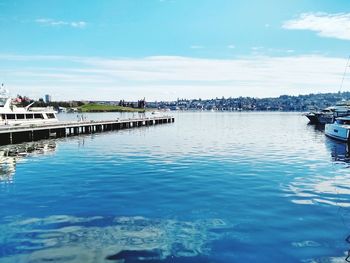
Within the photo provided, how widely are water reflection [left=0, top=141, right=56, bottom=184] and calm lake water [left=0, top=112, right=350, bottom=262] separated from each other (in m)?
0.33

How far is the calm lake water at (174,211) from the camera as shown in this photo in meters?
13.9

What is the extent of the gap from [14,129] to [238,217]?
46474mm

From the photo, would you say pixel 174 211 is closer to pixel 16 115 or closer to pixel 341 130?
pixel 341 130

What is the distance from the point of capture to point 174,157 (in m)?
39.8

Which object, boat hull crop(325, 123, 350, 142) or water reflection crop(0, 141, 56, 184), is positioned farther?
boat hull crop(325, 123, 350, 142)

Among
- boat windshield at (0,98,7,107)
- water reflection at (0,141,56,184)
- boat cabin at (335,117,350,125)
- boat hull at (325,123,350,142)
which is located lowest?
water reflection at (0,141,56,184)

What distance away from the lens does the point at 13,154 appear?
4238 centimetres

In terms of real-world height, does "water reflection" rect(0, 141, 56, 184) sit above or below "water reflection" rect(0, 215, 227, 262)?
above

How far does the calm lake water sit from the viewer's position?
13.9 m

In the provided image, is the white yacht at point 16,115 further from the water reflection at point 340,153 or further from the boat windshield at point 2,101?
the water reflection at point 340,153

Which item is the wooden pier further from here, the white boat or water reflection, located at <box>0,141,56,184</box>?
the white boat

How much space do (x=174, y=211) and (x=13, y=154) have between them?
29989 mm

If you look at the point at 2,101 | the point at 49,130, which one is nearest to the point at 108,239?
the point at 49,130

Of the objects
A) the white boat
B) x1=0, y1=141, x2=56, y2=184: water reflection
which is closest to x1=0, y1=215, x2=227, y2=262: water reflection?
x1=0, y1=141, x2=56, y2=184: water reflection
